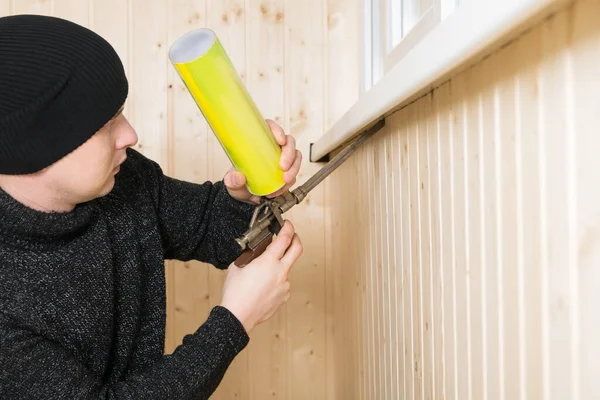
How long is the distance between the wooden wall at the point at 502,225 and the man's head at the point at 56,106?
1.55ft

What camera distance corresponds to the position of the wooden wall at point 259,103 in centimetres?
185

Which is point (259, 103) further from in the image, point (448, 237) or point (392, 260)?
point (448, 237)

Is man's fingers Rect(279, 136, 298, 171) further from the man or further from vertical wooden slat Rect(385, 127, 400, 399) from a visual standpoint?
vertical wooden slat Rect(385, 127, 400, 399)

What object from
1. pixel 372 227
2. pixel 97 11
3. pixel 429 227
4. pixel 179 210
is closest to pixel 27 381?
pixel 179 210

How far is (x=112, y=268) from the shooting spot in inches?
40.3

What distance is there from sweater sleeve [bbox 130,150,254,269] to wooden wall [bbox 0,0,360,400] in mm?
666

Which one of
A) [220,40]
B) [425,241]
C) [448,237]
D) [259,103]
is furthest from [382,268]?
[220,40]

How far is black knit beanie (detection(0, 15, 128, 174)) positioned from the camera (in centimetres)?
81

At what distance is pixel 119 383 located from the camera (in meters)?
0.93

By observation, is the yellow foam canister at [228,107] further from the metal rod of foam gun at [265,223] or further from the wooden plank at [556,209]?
the wooden plank at [556,209]

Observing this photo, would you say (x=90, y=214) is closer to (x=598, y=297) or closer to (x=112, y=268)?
(x=112, y=268)

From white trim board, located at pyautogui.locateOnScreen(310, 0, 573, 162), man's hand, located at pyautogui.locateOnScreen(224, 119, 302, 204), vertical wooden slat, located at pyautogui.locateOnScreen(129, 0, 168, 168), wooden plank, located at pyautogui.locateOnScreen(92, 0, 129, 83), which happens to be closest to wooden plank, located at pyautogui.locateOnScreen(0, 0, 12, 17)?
wooden plank, located at pyautogui.locateOnScreen(92, 0, 129, 83)

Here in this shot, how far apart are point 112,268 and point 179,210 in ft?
0.70

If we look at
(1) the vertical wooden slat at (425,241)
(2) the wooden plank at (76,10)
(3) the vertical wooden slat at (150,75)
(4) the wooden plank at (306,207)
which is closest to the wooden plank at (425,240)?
(1) the vertical wooden slat at (425,241)
